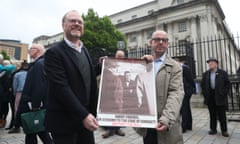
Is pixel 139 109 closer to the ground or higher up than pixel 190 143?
higher up

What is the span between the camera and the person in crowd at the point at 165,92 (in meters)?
1.98

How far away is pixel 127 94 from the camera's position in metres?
1.83

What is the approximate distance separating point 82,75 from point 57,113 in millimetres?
410

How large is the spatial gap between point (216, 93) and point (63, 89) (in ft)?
16.1

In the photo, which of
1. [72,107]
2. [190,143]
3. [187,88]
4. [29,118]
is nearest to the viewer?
Answer: [72,107]

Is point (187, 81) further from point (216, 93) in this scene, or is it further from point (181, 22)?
point (181, 22)

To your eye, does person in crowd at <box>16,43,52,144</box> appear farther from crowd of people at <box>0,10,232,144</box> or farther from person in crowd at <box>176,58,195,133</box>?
person in crowd at <box>176,58,195,133</box>

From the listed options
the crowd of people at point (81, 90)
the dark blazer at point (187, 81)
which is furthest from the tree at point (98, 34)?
the crowd of people at point (81, 90)

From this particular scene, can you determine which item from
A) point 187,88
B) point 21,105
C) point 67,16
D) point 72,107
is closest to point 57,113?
point 72,107

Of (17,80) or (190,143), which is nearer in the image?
(190,143)

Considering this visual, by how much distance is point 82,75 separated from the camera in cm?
191

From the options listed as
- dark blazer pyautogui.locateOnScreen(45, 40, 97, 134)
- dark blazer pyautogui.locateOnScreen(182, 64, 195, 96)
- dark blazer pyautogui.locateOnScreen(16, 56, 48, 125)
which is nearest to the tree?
dark blazer pyautogui.locateOnScreen(182, 64, 195, 96)

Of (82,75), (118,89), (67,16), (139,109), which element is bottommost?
(139,109)

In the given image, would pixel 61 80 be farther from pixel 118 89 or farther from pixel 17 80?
pixel 17 80
